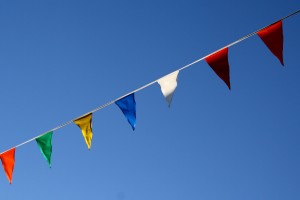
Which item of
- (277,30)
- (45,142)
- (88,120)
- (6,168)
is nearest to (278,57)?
(277,30)

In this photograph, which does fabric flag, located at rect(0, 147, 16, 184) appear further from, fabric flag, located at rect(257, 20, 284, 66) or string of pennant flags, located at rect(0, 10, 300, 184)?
fabric flag, located at rect(257, 20, 284, 66)

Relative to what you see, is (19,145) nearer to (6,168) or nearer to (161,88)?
(6,168)

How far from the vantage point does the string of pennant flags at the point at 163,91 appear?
3818mm

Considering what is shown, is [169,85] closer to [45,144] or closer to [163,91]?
[163,91]

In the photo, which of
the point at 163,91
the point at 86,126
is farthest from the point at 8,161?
the point at 163,91

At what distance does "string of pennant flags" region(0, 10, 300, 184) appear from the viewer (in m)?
3.82

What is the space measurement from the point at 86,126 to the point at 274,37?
2717mm

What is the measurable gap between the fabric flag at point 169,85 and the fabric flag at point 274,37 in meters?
1.05

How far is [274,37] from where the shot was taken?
3.82 metres

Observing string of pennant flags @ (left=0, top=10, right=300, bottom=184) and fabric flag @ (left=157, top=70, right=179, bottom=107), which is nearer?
string of pennant flags @ (left=0, top=10, right=300, bottom=184)

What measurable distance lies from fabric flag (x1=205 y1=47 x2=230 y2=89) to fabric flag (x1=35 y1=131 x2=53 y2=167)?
2587 millimetres

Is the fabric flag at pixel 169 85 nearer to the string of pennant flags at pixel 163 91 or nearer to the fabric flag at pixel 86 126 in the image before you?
the string of pennant flags at pixel 163 91

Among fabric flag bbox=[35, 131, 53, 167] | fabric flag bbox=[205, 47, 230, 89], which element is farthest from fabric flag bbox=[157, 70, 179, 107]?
fabric flag bbox=[35, 131, 53, 167]

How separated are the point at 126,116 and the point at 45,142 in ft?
4.60
